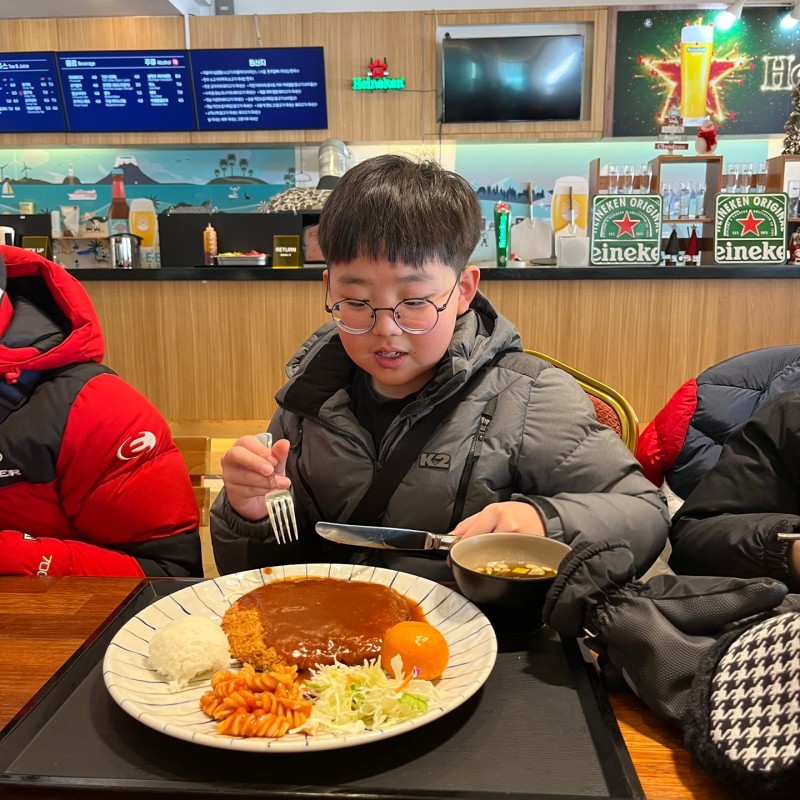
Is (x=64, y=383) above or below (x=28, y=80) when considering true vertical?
below

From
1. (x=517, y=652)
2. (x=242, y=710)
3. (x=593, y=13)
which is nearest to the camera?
(x=242, y=710)

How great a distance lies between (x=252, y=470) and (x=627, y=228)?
2597 millimetres

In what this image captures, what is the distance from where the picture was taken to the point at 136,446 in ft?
4.62

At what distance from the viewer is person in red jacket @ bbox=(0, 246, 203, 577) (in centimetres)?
134

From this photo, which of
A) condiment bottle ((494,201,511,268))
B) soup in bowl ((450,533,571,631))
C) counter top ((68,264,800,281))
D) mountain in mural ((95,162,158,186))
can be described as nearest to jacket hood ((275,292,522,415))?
soup in bowl ((450,533,571,631))

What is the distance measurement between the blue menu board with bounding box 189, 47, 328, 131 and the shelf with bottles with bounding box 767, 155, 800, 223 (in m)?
3.39

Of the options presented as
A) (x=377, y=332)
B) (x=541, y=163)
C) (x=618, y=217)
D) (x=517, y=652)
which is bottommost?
(x=517, y=652)

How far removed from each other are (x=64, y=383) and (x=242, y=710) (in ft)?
3.01

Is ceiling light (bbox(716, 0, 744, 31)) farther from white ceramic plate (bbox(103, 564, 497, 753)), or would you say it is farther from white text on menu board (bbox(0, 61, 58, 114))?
white ceramic plate (bbox(103, 564, 497, 753))

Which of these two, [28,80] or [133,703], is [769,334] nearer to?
[133,703]

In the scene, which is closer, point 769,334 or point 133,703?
point 133,703

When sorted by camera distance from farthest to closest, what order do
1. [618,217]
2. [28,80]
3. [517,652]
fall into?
[28,80]
[618,217]
[517,652]

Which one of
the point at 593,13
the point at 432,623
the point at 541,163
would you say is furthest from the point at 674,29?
the point at 432,623

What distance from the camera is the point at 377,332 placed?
1.17 meters
